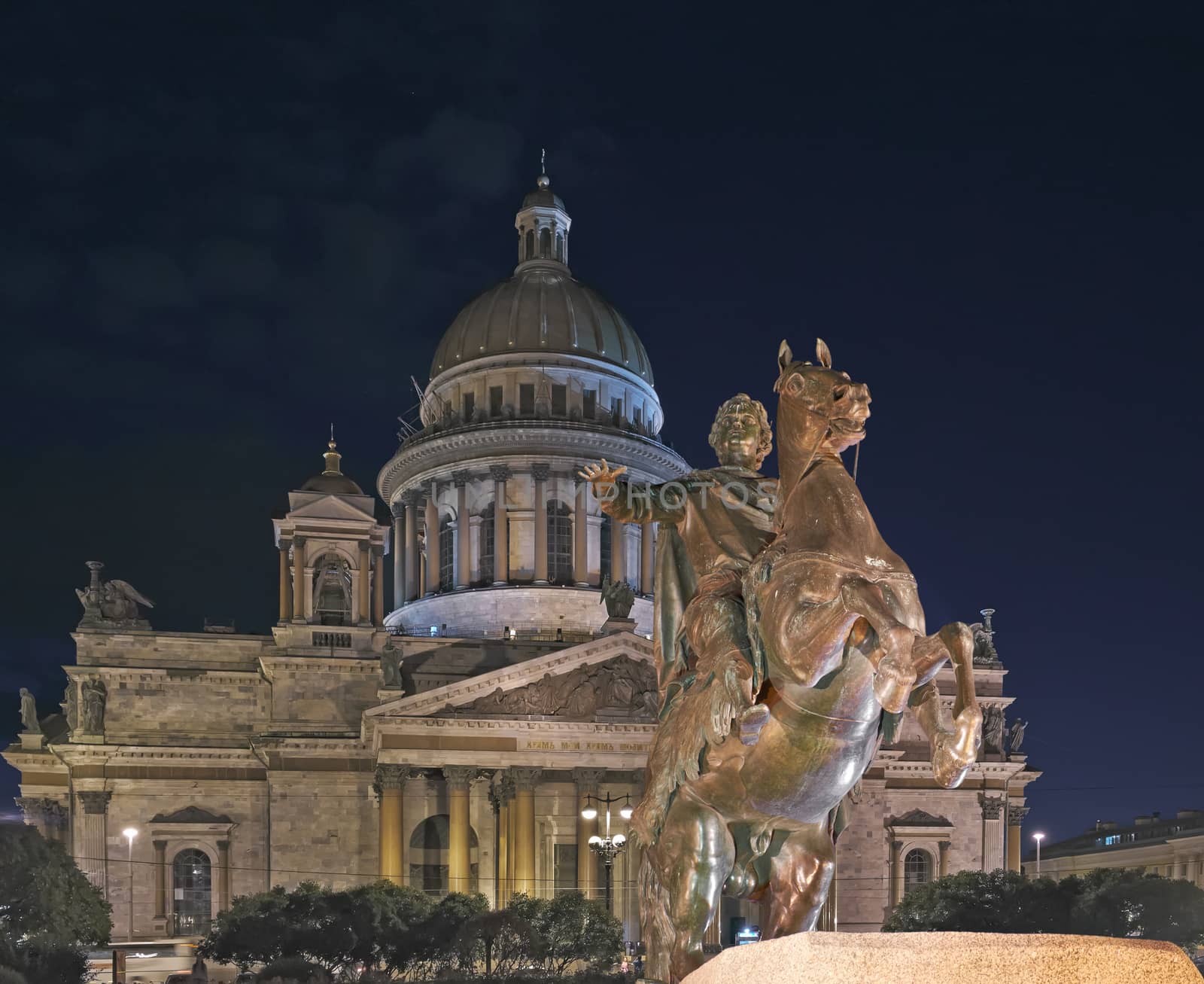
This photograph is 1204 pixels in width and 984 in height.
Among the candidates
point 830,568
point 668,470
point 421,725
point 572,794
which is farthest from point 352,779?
point 830,568

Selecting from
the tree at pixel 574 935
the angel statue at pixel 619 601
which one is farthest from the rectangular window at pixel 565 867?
the tree at pixel 574 935

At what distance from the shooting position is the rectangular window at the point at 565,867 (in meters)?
47.3

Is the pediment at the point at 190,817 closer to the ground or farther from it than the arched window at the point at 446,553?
closer to the ground

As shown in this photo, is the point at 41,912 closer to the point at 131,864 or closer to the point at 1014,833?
the point at 131,864

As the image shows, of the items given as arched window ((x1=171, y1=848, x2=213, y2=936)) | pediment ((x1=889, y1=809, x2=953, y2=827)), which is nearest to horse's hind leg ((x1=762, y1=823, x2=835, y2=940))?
arched window ((x1=171, y1=848, x2=213, y2=936))

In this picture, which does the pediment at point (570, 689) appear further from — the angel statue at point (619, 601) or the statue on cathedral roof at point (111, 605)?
the statue on cathedral roof at point (111, 605)

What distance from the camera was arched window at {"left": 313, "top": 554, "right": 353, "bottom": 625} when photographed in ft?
168

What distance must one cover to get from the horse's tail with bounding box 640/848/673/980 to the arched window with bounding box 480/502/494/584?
51.6m

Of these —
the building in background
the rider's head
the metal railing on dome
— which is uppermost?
the rider's head

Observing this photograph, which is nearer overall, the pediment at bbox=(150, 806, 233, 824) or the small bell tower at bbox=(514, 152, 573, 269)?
the pediment at bbox=(150, 806, 233, 824)

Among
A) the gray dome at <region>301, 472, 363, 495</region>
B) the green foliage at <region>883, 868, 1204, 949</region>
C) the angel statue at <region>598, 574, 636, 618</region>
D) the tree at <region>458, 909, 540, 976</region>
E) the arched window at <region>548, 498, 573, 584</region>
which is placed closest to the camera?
the tree at <region>458, 909, 540, 976</region>

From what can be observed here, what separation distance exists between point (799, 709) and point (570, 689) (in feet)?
132

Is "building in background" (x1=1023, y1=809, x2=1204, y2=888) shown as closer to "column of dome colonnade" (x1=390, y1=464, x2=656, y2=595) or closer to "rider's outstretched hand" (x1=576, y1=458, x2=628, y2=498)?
"column of dome colonnade" (x1=390, y1=464, x2=656, y2=595)

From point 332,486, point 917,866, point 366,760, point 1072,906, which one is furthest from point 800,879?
point 917,866
